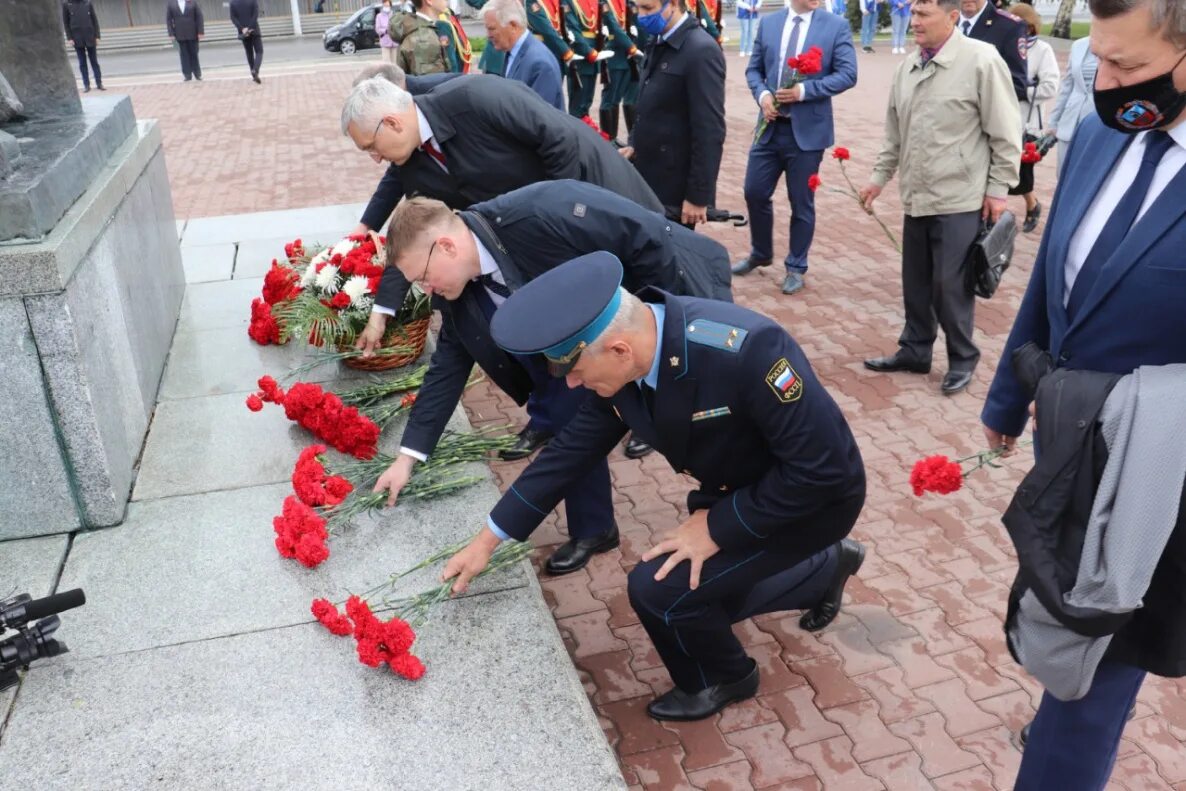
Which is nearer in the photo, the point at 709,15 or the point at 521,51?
the point at 521,51

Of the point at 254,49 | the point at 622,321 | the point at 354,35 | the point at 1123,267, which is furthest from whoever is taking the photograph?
the point at 354,35

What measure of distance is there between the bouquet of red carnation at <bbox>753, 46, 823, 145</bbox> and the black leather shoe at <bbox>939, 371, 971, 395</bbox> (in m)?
2.12

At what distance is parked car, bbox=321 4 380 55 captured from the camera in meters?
25.9

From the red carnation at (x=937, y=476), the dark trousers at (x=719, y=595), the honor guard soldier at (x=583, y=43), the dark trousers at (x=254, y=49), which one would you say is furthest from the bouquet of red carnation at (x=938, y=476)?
the dark trousers at (x=254, y=49)

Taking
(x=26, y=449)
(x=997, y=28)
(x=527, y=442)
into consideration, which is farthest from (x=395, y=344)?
(x=997, y=28)

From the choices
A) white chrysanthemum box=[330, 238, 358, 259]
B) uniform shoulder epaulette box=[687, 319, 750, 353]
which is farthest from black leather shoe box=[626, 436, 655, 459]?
uniform shoulder epaulette box=[687, 319, 750, 353]

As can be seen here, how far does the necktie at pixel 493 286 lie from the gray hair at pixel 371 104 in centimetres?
93

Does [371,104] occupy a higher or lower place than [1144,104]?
lower

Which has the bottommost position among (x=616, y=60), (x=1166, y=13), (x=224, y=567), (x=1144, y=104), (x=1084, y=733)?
(x=224, y=567)

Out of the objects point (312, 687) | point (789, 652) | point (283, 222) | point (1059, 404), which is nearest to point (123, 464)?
point (312, 687)

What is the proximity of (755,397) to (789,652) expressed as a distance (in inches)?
50.3

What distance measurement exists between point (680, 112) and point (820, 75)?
1003 millimetres

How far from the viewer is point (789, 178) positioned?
21.9ft

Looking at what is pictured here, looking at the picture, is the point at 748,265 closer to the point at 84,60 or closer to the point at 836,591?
the point at 836,591
